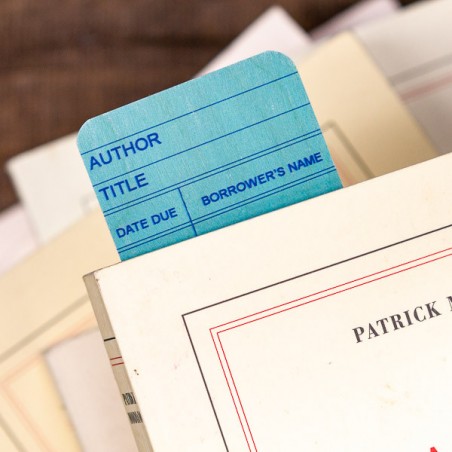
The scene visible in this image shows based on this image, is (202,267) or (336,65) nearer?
(202,267)

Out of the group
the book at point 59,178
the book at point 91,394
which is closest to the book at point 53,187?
the book at point 59,178

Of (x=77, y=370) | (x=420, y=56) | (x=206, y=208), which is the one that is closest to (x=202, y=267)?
(x=206, y=208)

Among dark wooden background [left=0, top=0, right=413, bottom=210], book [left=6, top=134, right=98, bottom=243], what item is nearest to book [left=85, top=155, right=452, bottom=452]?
book [left=6, top=134, right=98, bottom=243]

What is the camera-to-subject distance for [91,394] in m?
0.44

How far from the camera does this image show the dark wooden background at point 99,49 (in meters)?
0.62

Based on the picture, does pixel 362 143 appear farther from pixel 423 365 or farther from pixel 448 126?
pixel 423 365

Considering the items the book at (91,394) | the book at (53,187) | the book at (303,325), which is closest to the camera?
the book at (303,325)

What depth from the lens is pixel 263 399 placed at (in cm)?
31

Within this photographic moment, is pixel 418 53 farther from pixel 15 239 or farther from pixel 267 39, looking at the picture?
pixel 15 239

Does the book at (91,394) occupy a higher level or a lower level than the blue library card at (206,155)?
lower

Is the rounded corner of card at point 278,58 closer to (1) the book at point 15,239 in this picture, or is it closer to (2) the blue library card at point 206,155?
(2) the blue library card at point 206,155

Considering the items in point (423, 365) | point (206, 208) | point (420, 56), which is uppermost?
point (420, 56)

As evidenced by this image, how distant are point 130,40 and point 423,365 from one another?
0.43 m

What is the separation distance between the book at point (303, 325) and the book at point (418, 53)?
0.20 m
